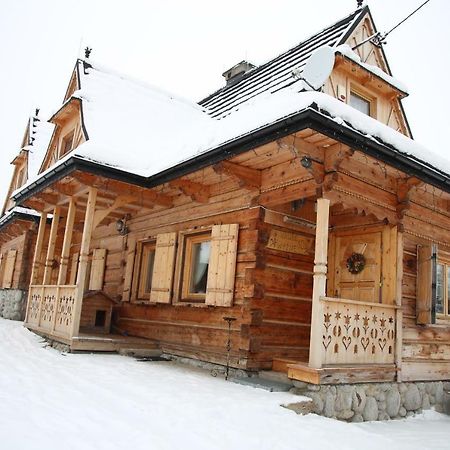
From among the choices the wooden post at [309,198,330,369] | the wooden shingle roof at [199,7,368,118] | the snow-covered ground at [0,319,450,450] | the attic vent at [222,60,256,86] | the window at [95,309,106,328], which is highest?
the attic vent at [222,60,256,86]

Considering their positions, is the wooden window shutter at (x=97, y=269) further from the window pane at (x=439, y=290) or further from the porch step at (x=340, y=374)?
the window pane at (x=439, y=290)

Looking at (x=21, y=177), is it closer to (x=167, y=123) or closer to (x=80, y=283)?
(x=167, y=123)

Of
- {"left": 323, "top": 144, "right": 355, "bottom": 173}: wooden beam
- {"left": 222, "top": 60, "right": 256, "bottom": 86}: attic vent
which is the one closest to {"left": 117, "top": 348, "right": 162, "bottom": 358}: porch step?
{"left": 323, "top": 144, "right": 355, "bottom": 173}: wooden beam

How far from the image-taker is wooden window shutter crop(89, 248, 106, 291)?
1200 cm

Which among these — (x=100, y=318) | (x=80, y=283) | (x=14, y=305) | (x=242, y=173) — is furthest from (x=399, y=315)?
(x=14, y=305)

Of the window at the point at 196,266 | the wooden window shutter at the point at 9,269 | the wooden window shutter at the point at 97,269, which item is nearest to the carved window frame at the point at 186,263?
the window at the point at 196,266

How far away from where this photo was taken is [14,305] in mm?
15461

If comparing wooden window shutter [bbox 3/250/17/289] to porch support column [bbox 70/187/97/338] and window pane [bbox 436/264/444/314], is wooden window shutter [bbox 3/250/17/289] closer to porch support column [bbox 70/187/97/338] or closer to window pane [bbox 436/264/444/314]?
porch support column [bbox 70/187/97/338]

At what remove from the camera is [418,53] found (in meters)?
164

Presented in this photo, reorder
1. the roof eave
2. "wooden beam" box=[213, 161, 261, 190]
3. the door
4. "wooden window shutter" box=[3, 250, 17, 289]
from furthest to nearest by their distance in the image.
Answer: "wooden window shutter" box=[3, 250, 17, 289] < the door < "wooden beam" box=[213, 161, 261, 190] < the roof eave

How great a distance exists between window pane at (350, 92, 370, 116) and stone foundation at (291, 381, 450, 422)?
5.08m

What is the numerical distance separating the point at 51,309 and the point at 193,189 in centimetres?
395

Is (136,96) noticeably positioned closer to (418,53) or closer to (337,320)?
(337,320)

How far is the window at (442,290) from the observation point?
8516 millimetres
